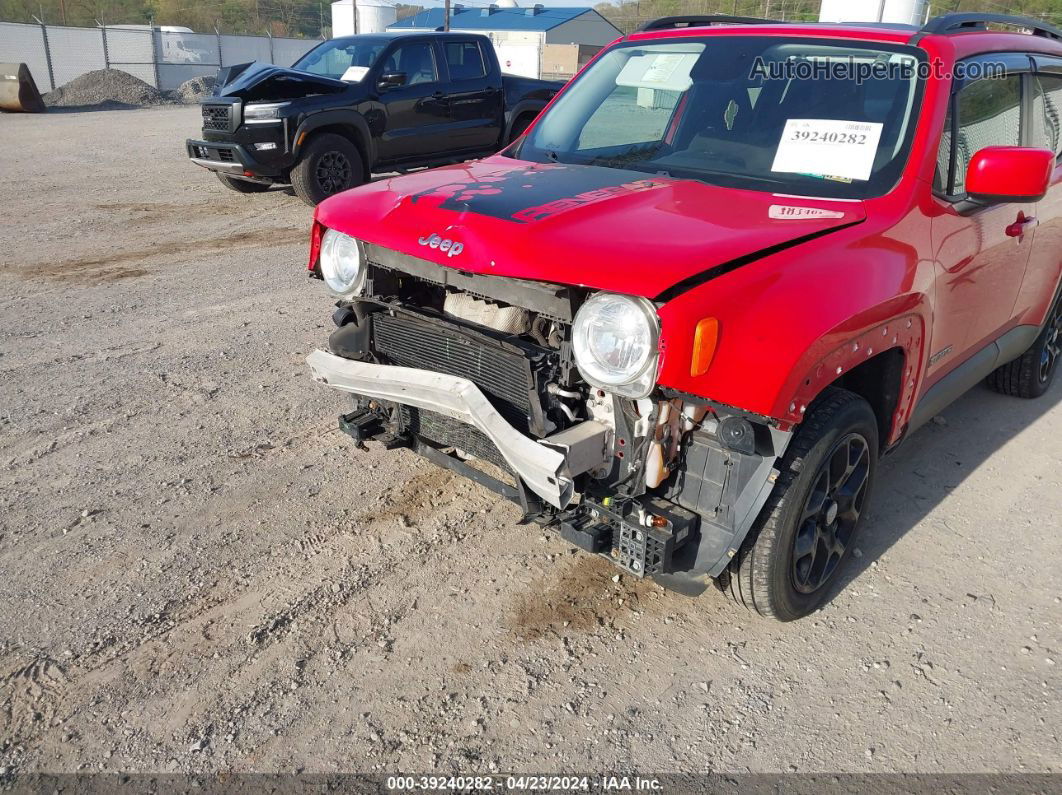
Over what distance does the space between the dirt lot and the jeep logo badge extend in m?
1.29

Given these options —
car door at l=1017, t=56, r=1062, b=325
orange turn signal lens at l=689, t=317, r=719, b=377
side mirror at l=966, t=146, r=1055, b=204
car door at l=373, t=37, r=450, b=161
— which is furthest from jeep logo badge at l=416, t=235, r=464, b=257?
car door at l=373, t=37, r=450, b=161

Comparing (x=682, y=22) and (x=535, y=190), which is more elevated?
(x=682, y=22)

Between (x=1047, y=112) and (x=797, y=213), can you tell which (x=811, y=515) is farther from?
(x=1047, y=112)

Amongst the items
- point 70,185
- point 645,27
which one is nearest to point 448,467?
point 645,27

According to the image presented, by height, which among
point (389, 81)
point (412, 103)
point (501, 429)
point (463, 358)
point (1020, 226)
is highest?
point (389, 81)

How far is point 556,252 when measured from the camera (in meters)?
2.58

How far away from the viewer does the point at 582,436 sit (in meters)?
2.63

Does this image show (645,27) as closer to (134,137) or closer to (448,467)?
(448,467)

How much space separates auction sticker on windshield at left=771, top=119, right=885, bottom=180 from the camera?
10.4 ft

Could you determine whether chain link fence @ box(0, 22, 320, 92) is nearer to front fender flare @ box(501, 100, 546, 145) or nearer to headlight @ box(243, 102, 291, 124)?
front fender flare @ box(501, 100, 546, 145)

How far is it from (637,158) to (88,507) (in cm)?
284

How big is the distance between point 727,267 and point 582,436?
2.22 feet

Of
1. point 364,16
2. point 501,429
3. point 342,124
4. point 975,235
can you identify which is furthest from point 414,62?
point 364,16

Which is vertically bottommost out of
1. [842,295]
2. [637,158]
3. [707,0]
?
[842,295]
